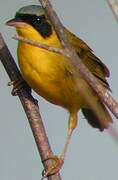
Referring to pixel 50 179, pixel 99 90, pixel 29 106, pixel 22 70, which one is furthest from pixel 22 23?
pixel 99 90

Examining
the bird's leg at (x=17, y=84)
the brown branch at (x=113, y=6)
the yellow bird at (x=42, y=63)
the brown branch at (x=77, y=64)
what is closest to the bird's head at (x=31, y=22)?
the yellow bird at (x=42, y=63)

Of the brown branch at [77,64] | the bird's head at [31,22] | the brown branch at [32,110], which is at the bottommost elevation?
the brown branch at [77,64]

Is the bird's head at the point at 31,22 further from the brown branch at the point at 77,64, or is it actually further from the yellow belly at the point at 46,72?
the brown branch at the point at 77,64

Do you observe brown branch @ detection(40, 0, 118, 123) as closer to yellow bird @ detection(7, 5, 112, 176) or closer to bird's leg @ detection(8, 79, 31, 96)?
yellow bird @ detection(7, 5, 112, 176)

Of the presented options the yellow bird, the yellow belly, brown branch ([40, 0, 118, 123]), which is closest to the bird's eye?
the yellow bird

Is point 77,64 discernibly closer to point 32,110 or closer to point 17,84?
point 32,110

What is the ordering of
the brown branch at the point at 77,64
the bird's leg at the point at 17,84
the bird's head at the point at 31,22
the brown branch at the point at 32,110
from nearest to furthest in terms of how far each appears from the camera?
the brown branch at the point at 77,64 < the brown branch at the point at 32,110 < the bird's head at the point at 31,22 < the bird's leg at the point at 17,84
